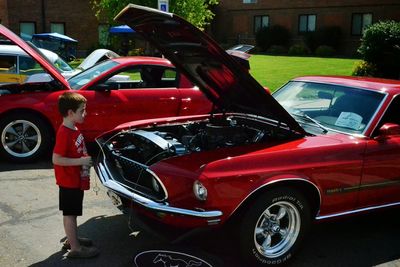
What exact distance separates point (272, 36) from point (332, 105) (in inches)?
1256

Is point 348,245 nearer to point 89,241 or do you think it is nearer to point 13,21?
point 89,241

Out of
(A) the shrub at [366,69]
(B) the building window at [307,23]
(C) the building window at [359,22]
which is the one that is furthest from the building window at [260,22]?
(A) the shrub at [366,69]

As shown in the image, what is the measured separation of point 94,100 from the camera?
7.02 metres

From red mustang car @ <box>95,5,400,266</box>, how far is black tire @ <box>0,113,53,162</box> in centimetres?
228

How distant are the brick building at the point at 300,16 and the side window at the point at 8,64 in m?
27.9

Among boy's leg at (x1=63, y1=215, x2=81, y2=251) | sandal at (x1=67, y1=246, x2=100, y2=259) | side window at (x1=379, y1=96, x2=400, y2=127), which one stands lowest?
sandal at (x1=67, y1=246, x2=100, y2=259)

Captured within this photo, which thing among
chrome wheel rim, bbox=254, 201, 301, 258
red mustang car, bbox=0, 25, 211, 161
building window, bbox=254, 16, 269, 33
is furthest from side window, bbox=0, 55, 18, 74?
building window, bbox=254, 16, 269, 33

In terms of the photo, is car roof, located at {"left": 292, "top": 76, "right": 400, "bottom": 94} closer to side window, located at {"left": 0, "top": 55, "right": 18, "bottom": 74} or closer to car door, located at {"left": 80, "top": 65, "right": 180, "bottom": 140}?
car door, located at {"left": 80, "top": 65, "right": 180, "bottom": 140}

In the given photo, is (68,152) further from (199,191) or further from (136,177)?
(199,191)

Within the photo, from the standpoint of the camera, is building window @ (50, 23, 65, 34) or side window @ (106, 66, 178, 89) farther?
building window @ (50, 23, 65, 34)

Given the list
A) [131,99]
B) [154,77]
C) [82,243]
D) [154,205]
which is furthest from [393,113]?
[154,77]

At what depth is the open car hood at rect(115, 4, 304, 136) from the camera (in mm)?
3826

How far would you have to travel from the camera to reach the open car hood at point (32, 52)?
6391 mm

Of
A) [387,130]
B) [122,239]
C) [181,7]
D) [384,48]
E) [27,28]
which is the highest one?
[181,7]
